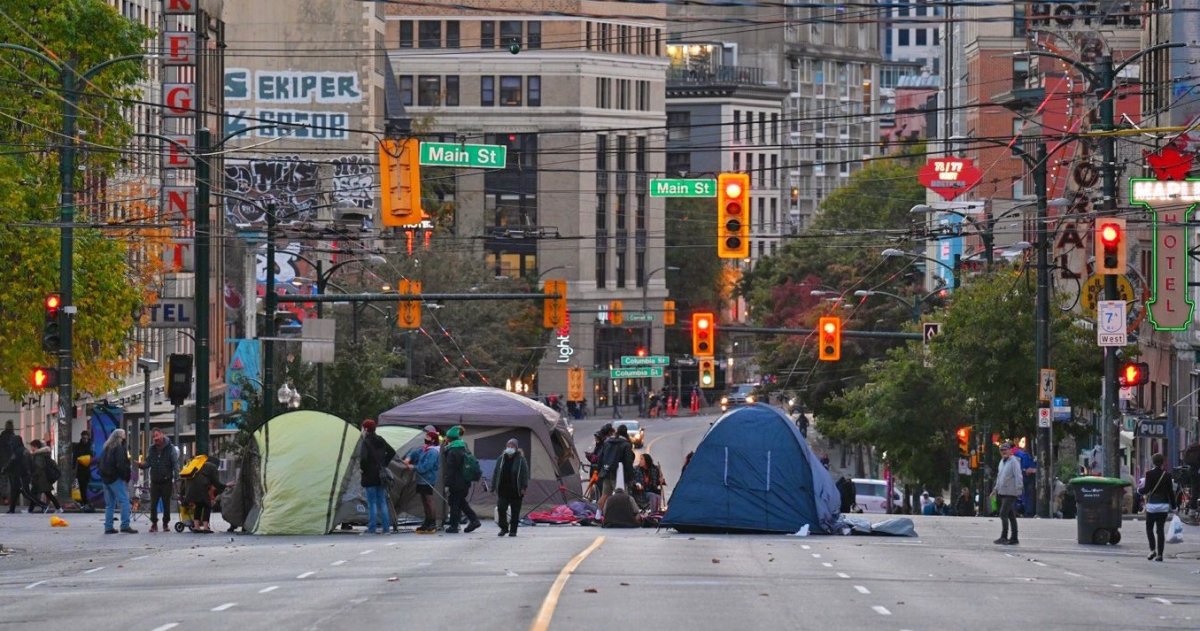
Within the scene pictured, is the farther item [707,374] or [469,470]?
[707,374]

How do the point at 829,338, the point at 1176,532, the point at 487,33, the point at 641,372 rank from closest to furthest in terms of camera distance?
the point at 1176,532
the point at 829,338
the point at 641,372
the point at 487,33

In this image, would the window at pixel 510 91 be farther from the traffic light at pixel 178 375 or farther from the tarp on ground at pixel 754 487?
Result: the tarp on ground at pixel 754 487

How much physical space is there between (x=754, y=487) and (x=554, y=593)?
42.7ft

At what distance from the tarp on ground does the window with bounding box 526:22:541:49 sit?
83.2m

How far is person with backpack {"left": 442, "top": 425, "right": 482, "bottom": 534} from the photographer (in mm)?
33688

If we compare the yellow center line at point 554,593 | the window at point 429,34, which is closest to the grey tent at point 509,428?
the yellow center line at point 554,593

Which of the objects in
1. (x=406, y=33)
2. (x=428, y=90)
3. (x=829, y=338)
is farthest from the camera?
(x=428, y=90)

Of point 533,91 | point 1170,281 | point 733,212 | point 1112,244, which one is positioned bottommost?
point 1170,281

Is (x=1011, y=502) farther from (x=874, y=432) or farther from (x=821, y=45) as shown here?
(x=821, y=45)

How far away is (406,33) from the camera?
11831 cm

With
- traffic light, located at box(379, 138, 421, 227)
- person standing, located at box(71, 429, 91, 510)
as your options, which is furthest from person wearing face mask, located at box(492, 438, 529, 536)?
person standing, located at box(71, 429, 91, 510)

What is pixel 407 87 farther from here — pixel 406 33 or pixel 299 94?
pixel 299 94

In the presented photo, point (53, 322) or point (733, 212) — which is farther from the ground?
point (733, 212)

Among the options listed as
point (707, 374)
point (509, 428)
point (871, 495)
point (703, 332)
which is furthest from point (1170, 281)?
point (707, 374)
